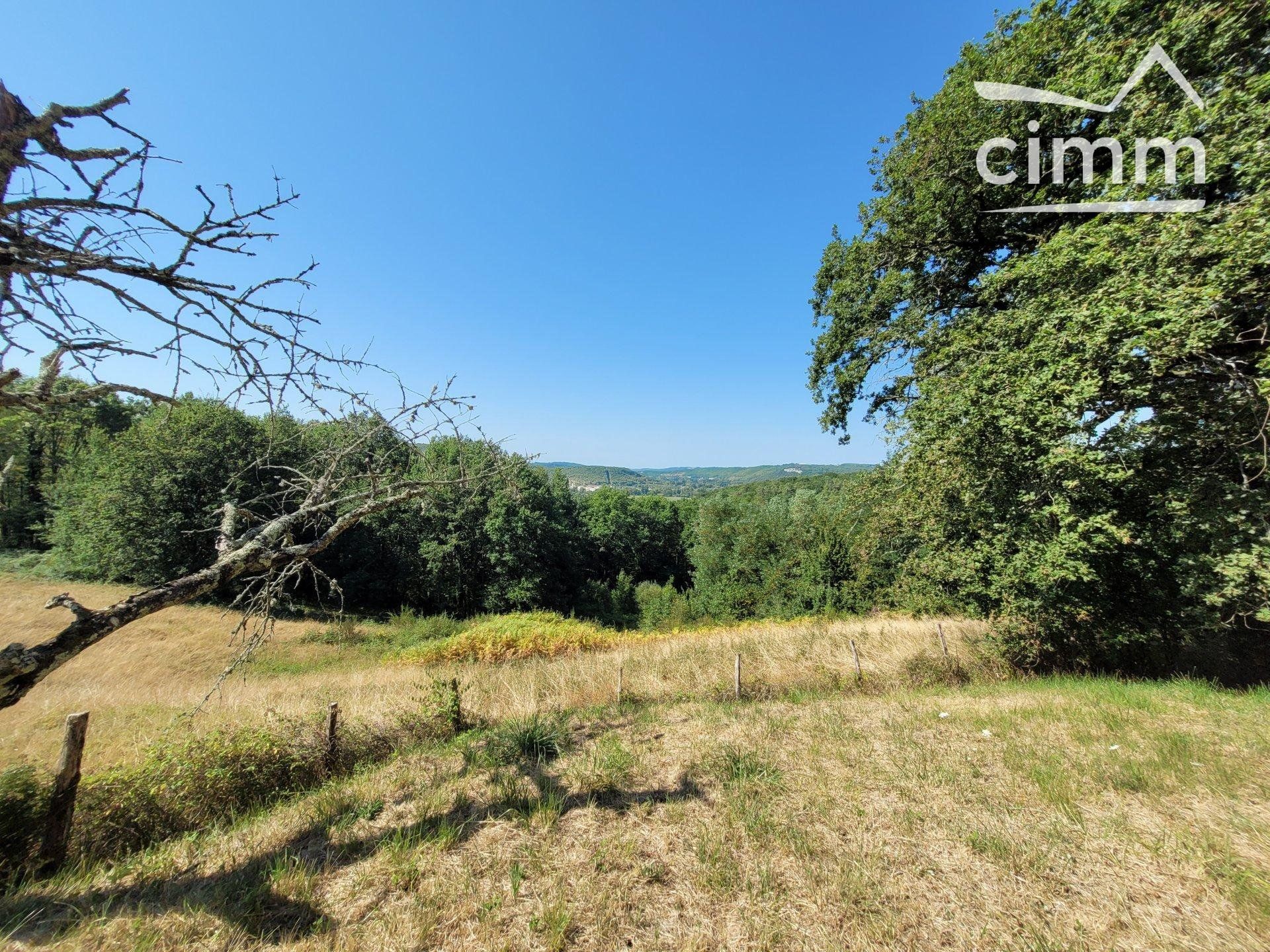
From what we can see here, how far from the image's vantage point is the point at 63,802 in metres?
3.83

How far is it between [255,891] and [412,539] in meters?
29.3

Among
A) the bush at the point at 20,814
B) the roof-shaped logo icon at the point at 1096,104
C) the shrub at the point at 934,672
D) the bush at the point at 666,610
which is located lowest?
the bush at the point at 666,610

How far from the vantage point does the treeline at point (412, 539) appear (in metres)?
22.2

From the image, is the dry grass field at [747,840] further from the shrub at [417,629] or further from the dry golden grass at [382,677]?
the shrub at [417,629]

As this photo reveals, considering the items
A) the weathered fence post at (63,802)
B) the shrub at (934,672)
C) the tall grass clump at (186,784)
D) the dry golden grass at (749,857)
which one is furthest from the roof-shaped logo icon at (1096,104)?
the weathered fence post at (63,802)

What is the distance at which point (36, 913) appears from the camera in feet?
9.35

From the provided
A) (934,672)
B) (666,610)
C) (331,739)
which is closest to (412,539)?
(666,610)

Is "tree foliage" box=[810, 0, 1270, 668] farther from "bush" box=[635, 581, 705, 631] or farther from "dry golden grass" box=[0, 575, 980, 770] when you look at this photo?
"bush" box=[635, 581, 705, 631]

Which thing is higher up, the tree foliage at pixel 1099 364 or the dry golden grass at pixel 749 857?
the tree foliage at pixel 1099 364

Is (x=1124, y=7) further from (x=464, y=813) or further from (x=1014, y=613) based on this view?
(x=464, y=813)

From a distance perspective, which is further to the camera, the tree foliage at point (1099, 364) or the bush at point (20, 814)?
the tree foliage at point (1099, 364)

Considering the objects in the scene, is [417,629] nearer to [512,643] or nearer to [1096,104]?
[512,643]

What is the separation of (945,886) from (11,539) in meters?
49.3

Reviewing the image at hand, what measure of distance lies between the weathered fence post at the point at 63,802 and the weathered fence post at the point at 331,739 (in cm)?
205
